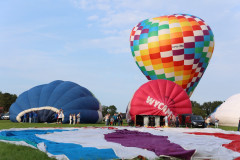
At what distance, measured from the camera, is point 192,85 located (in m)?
28.7

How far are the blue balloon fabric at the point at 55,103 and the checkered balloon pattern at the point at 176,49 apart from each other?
6342mm

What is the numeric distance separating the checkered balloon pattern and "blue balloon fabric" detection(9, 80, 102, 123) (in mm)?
6342

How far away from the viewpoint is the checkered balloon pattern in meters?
27.3

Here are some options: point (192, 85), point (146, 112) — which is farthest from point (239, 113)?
point (146, 112)

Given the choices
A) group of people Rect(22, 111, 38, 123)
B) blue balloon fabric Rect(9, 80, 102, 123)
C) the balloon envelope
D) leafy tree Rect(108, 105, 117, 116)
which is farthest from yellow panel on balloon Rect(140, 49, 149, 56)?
leafy tree Rect(108, 105, 117, 116)

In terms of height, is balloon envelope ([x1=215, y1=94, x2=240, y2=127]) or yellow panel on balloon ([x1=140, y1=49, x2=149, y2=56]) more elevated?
yellow panel on balloon ([x1=140, y1=49, x2=149, y2=56])

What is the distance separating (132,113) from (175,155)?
15.6 m

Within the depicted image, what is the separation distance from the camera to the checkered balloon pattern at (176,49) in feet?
89.5

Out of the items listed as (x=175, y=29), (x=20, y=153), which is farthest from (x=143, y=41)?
(x=20, y=153)

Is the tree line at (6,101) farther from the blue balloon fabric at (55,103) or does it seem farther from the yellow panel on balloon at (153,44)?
the yellow panel on balloon at (153,44)

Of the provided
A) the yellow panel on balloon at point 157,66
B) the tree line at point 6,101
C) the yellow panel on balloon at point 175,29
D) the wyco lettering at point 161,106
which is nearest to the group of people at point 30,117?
the wyco lettering at point 161,106

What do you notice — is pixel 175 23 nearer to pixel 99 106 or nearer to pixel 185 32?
pixel 185 32

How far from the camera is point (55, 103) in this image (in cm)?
2558

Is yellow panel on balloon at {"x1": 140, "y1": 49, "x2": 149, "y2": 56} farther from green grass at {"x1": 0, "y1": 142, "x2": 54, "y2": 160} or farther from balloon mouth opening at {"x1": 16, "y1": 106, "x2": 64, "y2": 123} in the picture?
green grass at {"x1": 0, "y1": 142, "x2": 54, "y2": 160}
